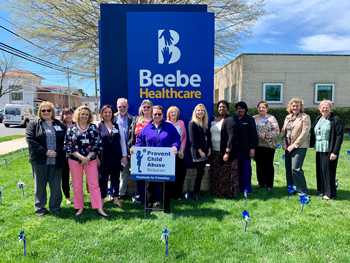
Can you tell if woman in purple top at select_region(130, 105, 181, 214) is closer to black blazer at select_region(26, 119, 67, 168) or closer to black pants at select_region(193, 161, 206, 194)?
black pants at select_region(193, 161, 206, 194)

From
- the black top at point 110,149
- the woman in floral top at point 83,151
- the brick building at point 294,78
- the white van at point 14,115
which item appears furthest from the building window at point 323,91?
the white van at point 14,115

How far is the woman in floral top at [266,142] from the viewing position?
5.08 meters

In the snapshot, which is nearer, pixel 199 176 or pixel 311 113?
pixel 199 176

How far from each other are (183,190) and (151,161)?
148 cm

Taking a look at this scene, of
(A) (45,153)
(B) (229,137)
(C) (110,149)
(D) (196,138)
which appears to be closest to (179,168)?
(D) (196,138)

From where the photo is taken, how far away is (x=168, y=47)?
5199mm

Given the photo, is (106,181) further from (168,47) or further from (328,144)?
(328,144)

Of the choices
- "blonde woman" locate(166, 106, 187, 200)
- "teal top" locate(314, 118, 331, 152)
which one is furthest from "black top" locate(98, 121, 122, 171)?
"teal top" locate(314, 118, 331, 152)

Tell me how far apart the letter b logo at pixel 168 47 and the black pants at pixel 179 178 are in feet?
7.07

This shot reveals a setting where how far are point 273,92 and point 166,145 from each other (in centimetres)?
1492

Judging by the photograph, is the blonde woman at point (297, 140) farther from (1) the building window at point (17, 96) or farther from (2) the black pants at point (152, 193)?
(1) the building window at point (17, 96)

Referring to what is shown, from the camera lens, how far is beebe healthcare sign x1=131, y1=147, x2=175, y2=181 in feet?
12.8

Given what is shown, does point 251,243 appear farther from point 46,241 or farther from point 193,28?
point 193,28

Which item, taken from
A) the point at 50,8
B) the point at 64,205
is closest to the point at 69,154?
the point at 64,205
